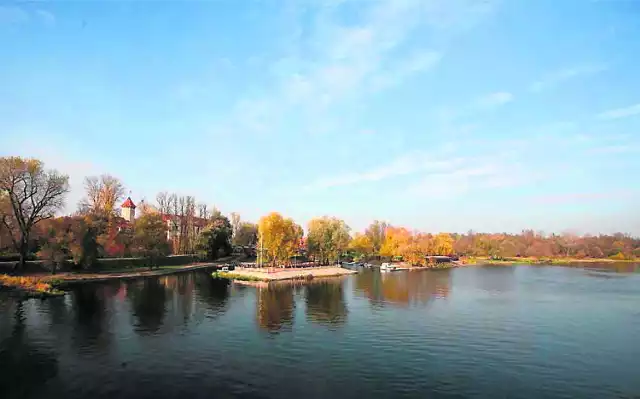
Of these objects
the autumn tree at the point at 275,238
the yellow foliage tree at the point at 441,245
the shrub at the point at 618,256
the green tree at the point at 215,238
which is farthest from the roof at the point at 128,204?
the shrub at the point at 618,256

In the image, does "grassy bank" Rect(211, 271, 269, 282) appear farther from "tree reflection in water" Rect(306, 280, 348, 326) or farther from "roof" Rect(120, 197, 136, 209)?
"roof" Rect(120, 197, 136, 209)

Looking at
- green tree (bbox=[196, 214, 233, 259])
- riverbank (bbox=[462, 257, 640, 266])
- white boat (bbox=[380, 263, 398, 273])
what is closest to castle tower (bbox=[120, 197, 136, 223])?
green tree (bbox=[196, 214, 233, 259])

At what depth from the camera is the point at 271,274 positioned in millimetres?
63719

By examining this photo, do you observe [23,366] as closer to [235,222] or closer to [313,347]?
[313,347]

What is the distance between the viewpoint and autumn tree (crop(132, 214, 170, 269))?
6738 centimetres

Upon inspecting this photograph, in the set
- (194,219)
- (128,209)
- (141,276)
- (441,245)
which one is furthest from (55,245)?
(441,245)

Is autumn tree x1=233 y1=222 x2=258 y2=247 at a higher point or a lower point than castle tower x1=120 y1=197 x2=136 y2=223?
lower

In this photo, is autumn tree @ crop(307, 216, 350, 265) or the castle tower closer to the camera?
autumn tree @ crop(307, 216, 350, 265)

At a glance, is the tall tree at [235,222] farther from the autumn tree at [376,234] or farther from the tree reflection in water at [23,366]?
the tree reflection in water at [23,366]

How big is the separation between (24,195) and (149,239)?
1857cm

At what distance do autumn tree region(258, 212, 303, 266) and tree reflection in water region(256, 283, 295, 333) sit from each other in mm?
15240

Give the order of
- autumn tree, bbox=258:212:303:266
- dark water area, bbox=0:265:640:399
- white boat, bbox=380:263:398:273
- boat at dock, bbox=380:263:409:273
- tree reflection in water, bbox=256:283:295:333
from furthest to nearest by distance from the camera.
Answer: white boat, bbox=380:263:398:273 → boat at dock, bbox=380:263:409:273 → autumn tree, bbox=258:212:303:266 → tree reflection in water, bbox=256:283:295:333 → dark water area, bbox=0:265:640:399

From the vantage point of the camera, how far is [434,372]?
21312 millimetres

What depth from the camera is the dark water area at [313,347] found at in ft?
62.5
